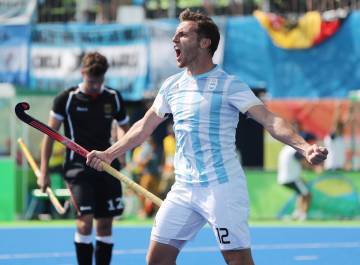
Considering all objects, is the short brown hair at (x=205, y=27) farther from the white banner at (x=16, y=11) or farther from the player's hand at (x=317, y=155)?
the white banner at (x=16, y=11)

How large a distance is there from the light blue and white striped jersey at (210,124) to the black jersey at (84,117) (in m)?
2.71

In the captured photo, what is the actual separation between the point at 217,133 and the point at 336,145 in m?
13.0

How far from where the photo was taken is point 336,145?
1953 cm

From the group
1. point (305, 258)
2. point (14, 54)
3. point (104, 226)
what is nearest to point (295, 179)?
point (305, 258)

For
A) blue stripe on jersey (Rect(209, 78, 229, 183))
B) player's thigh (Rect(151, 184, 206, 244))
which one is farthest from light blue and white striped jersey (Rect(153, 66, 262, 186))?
player's thigh (Rect(151, 184, 206, 244))

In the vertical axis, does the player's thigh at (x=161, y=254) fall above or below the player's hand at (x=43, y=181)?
above

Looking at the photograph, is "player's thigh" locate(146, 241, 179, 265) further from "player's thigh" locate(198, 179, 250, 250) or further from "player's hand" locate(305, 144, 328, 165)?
"player's hand" locate(305, 144, 328, 165)

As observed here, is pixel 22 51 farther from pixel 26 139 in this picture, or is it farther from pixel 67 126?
pixel 67 126

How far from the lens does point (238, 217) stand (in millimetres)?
6703

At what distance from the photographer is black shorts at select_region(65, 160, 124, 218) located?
9.45m

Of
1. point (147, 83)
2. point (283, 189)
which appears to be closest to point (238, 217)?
point (283, 189)

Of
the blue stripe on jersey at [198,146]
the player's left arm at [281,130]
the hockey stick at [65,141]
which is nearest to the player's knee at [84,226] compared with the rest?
the hockey stick at [65,141]

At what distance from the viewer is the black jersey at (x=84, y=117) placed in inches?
374

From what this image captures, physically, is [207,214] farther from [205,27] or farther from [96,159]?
[205,27]
